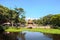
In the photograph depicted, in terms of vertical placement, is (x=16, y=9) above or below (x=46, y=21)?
above

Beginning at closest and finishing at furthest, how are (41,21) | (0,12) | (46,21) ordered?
(0,12), (46,21), (41,21)

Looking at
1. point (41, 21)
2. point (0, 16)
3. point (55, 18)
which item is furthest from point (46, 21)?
point (0, 16)

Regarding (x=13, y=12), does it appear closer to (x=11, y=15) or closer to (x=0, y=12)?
(x=11, y=15)

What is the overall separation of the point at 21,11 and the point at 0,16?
18475 millimetres

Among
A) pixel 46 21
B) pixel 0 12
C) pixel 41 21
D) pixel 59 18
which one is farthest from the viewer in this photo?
pixel 41 21

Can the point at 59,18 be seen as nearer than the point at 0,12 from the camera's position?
No

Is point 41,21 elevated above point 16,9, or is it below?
below

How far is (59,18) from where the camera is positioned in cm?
7356

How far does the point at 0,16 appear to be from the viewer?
60344mm

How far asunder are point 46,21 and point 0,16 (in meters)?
54.8

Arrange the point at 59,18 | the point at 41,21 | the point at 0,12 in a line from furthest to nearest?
the point at 41,21
the point at 59,18
the point at 0,12

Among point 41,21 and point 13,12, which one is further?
point 41,21

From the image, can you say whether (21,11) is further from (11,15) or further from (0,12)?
(0,12)

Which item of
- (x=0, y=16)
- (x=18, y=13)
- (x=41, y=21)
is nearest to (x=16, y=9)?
(x=18, y=13)
